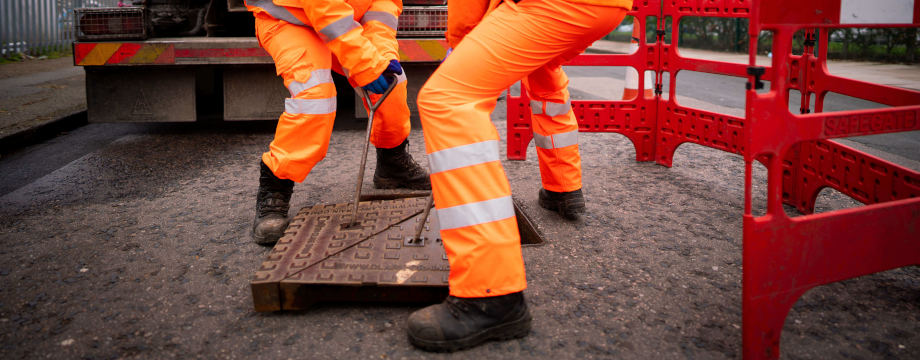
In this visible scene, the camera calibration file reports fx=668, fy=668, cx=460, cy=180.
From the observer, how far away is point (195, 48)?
4887 mm

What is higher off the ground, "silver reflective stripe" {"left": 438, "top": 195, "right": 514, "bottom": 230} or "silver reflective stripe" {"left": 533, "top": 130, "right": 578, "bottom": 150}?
"silver reflective stripe" {"left": 533, "top": 130, "right": 578, "bottom": 150}

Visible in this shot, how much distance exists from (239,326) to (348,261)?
0.44m

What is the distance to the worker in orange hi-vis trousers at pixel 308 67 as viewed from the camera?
2787 mm

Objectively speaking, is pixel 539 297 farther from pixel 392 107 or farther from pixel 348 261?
pixel 392 107

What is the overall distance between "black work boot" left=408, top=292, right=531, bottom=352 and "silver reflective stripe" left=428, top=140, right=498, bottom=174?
41cm

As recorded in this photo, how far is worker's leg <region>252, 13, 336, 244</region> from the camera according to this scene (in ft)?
9.64

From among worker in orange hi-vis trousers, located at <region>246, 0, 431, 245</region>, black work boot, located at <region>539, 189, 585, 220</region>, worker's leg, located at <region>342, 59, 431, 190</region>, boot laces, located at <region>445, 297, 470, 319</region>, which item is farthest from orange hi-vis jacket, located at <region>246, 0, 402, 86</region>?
boot laces, located at <region>445, 297, 470, 319</region>

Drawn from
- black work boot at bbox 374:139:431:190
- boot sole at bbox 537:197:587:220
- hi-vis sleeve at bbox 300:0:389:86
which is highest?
hi-vis sleeve at bbox 300:0:389:86

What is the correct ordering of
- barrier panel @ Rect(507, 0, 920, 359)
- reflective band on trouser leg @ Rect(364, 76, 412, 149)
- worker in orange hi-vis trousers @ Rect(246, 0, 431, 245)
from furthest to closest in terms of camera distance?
1. reflective band on trouser leg @ Rect(364, 76, 412, 149)
2. worker in orange hi-vis trousers @ Rect(246, 0, 431, 245)
3. barrier panel @ Rect(507, 0, 920, 359)

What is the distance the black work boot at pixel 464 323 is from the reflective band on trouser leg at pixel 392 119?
1623mm

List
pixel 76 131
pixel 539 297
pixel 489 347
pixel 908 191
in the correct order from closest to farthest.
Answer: pixel 489 347, pixel 539 297, pixel 908 191, pixel 76 131

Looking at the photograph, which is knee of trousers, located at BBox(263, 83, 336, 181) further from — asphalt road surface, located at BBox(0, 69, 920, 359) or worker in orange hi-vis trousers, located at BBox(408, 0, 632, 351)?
worker in orange hi-vis trousers, located at BBox(408, 0, 632, 351)

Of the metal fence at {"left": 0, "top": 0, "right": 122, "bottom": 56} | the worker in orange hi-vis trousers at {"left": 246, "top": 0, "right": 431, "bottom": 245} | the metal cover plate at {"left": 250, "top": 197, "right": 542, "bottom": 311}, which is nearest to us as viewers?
the metal cover plate at {"left": 250, "top": 197, "right": 542, "bottom": 311}

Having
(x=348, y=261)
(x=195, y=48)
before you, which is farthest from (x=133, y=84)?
(x=348, y=261)
